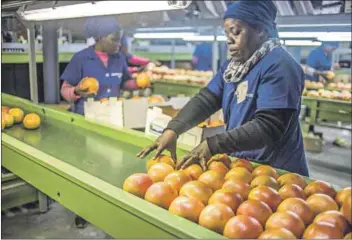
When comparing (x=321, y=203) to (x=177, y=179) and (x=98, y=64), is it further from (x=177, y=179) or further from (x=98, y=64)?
(x=98, y=64)

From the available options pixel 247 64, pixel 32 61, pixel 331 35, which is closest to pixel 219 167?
Answer: pixel 247 64

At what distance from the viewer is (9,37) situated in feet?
21.6

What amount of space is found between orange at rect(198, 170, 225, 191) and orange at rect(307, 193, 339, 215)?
34 centimetres

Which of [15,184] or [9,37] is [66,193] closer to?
[15,184]

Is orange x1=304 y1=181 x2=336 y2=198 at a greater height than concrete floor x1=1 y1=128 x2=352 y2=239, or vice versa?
orange x1=304 y1=181 x2=336 y2=198

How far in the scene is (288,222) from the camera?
118 centimetres

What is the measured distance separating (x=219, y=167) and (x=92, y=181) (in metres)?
0.51

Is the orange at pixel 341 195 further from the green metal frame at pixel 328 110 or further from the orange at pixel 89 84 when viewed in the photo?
the green metal frame at pixel 328 110

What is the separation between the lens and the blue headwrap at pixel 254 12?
1.92 m

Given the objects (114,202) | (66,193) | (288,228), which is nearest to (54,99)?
(66,193)

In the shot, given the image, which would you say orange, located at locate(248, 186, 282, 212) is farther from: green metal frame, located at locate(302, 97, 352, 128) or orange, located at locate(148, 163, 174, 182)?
green metal frame, located at locate(302, 97, 352, 128)

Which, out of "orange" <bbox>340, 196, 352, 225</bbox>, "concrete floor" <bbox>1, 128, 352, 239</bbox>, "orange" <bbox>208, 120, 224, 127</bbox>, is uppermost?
"orange" <bbox>340, 196, 352, 225</bbox>

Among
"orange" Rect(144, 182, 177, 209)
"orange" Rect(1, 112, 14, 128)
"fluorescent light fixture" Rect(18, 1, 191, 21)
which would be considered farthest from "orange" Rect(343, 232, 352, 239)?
"orange" Rect(1, 112, 14, 128)

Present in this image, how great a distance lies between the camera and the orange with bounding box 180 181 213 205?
1440mm
